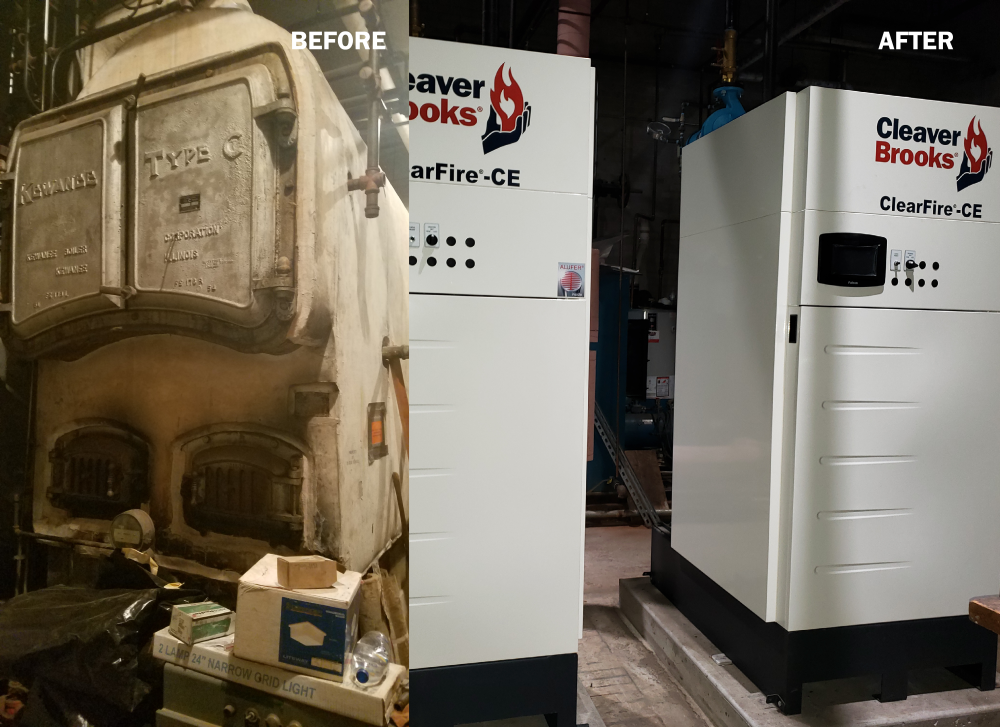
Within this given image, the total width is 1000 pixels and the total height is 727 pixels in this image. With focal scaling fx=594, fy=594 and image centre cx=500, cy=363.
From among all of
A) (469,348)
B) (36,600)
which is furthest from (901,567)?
(36,600)

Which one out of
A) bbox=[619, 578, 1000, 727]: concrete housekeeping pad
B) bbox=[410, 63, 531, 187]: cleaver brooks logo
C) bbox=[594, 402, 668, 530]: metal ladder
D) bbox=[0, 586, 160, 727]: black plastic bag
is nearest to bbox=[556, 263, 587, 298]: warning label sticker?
bbox=[410, 63, 531, 187]: cleaver brooks logo

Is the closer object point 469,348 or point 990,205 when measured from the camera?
point 469,348

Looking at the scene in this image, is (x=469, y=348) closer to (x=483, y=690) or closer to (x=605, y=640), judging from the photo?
(x=483, y=690)

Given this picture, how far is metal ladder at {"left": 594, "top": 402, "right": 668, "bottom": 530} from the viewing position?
12.8 feet

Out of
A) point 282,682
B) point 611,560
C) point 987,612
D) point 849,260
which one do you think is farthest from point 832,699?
point 282,682

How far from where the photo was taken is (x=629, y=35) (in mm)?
4645

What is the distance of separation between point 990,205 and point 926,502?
3.46 feet

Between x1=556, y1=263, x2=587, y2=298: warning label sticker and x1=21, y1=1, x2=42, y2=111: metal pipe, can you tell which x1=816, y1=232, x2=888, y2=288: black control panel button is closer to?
x1=556, y1=263, x2=587, y2=298: warning label sticker

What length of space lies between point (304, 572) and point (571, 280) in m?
1.07

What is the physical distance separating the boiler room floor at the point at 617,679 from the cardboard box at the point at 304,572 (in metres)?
1.13

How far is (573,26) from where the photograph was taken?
2250 millimetres

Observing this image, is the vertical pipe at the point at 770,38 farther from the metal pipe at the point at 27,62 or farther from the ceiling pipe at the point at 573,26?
the metal pipe at the point at 27,62

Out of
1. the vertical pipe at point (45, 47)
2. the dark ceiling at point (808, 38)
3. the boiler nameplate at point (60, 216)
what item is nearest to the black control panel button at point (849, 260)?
the boiler nameplate at point (60, 216)

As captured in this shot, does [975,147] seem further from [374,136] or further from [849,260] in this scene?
[374,136]
